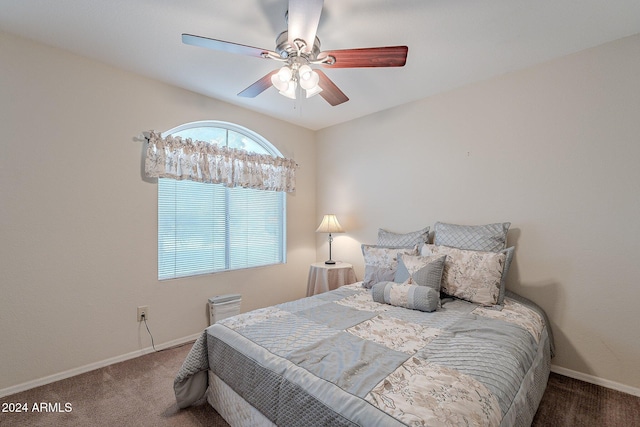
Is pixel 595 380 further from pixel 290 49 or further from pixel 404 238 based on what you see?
pixel 290 49

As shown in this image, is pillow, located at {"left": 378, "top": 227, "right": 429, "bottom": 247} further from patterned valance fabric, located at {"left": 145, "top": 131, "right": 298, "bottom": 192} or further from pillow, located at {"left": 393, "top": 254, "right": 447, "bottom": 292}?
patterned valance fabric, located at {"left": 145, "top": 131, "right": 298, "bottom": 192}

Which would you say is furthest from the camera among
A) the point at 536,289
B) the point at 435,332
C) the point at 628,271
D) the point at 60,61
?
the point at 536,289

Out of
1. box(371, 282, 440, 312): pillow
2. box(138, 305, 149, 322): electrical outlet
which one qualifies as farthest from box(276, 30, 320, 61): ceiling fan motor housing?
box(138, 305, 149, 322): electrical outlet

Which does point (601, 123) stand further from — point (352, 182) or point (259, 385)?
point (259, 385)

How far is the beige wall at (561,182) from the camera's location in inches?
76.7

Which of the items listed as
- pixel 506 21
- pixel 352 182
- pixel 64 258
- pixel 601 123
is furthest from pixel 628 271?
pixel 64 258

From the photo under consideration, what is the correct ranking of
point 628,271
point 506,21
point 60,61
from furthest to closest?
point 60,61, point 628,271, point 506,21

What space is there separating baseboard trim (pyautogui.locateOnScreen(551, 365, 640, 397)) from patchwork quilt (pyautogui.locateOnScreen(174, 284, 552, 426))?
0.26 m

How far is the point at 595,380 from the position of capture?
203 centimetres

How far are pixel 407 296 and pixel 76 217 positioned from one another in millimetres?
2566

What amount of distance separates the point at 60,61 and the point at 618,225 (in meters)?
4.16

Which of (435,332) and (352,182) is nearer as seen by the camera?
(435,332)

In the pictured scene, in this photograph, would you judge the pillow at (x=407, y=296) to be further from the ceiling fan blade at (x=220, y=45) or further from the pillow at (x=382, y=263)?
the ceiling fan blade at (x=220, y=45)

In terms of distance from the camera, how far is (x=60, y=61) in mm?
2127
